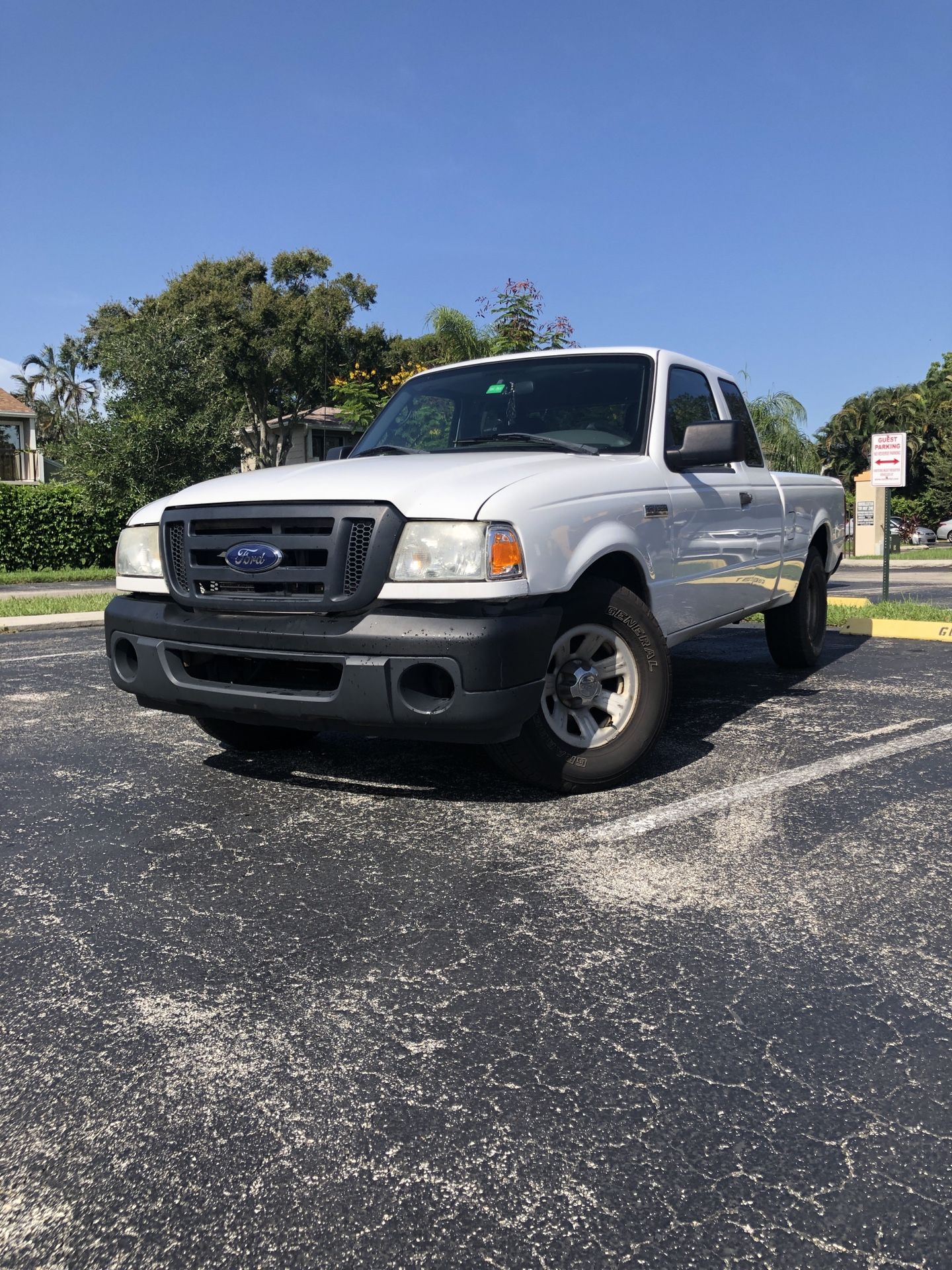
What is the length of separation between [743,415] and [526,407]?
2022 millimetres

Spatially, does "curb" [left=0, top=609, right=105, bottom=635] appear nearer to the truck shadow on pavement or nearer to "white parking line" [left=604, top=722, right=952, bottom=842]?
the truck shadow on pavement

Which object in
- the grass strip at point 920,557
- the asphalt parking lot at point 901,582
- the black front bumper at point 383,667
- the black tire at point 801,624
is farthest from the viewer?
the grass strip at point 920,557

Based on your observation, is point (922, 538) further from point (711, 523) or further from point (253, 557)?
point (253, 557)

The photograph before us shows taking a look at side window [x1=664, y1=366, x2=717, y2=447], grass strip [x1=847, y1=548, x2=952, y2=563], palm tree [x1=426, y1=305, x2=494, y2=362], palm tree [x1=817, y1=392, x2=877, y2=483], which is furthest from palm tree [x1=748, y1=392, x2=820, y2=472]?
palm tree [x1=817, y1=392, x2=877, y2=483]

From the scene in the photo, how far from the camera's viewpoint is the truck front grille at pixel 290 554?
3635mm

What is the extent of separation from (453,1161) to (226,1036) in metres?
0.68

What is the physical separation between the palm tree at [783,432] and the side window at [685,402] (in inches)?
928

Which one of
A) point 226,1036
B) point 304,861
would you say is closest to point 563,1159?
point 226,1036

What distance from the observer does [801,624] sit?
7215 mm

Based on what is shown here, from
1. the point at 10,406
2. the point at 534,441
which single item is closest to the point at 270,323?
the point at 10,406

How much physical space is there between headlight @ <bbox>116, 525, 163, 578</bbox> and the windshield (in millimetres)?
1406

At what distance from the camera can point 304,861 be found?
343cm

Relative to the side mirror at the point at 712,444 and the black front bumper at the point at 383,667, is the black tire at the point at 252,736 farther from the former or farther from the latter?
the side mirror at the point at 712,444

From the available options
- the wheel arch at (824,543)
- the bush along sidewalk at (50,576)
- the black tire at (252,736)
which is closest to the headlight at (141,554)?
the black tire at (252,736)
